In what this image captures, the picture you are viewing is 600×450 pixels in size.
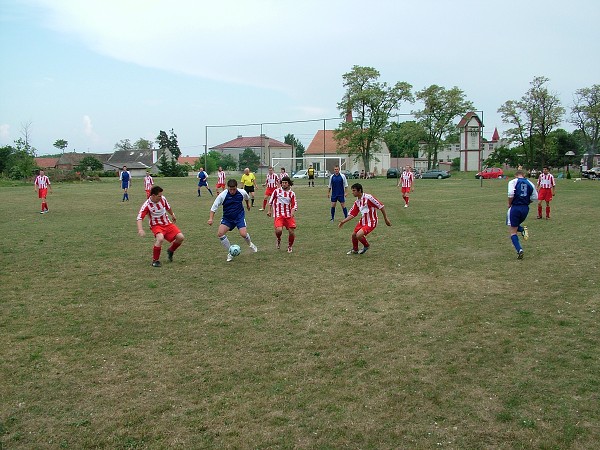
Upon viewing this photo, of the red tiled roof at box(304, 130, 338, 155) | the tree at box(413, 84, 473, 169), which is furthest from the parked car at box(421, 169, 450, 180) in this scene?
the red tiled roof at box(304, 130, 338, 155)

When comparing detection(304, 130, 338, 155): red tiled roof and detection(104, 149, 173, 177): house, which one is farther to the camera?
detection(104, 149, 173, 177): house

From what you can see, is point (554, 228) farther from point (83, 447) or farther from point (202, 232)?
point (83, 447)

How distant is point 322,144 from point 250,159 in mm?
13339

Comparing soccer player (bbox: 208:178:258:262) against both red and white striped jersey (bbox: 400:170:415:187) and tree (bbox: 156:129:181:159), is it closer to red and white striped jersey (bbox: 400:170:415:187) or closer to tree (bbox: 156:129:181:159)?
red and white striped jersey (bbox: 400:170:415:187)

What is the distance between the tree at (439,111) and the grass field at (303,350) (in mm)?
55600

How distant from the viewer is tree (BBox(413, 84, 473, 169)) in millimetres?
64556

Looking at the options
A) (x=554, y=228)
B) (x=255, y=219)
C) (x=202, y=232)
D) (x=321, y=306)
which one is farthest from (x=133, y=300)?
(x=554, y=228)

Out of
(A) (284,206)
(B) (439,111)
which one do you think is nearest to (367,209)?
(A) (284,206)

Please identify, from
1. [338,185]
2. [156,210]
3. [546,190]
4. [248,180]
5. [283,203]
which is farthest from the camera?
[248,180]

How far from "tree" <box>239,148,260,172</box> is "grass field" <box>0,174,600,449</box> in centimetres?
4091

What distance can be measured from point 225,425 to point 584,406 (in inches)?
116

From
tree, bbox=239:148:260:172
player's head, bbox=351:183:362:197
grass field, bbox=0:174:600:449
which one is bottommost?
grass field, bbox=0:174:600:449

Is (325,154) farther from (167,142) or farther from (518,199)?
(167,142)

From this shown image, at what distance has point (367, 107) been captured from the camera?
56.8 metres
